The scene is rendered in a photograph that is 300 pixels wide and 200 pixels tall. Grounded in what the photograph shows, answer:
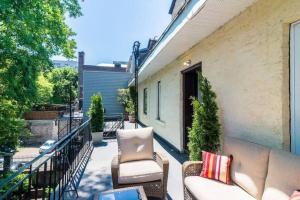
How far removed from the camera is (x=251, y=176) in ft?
7.38

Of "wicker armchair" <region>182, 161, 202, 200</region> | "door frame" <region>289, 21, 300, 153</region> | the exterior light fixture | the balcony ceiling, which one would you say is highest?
the balcony ceiling

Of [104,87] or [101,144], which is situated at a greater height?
[104,87]

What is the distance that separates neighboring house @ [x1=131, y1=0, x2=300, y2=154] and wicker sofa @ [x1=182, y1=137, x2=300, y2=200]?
0.44 metres

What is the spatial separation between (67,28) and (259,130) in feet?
28.1

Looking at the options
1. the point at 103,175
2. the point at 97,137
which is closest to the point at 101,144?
the point at 97,137

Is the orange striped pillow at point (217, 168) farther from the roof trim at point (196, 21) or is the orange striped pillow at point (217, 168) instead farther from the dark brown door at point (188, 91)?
the dark brown door at point (188, 91)

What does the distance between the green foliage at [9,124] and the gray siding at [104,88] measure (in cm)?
848

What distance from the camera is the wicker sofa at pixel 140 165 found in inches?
114

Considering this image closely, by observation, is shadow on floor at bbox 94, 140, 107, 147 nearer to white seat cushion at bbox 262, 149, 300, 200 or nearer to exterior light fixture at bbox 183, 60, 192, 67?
exterior light fixture at bbox 183, 60, 192, 67

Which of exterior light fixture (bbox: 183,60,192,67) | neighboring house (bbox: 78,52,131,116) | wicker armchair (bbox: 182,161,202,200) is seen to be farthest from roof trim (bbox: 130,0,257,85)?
neighboring house (bbox: 78,52,131,116)

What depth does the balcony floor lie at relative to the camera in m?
3.48

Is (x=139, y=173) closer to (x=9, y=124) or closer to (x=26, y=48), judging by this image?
(x=26, y=48)

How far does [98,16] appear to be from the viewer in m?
12.7

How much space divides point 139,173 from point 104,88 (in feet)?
52.9
